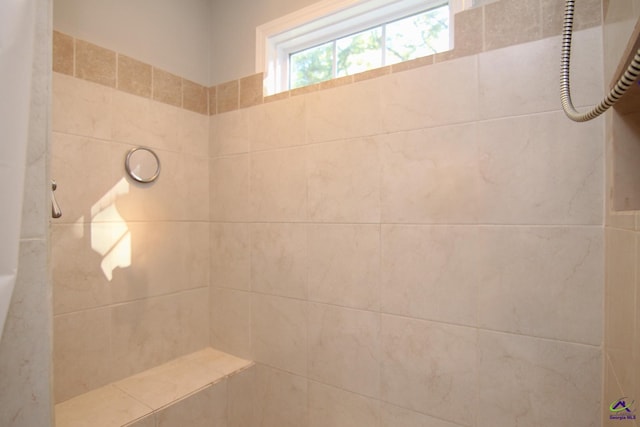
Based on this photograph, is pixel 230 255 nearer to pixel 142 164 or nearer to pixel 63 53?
pixel 142 164

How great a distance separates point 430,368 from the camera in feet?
3.92

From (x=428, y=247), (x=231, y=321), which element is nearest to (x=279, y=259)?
(x=231, y=321)

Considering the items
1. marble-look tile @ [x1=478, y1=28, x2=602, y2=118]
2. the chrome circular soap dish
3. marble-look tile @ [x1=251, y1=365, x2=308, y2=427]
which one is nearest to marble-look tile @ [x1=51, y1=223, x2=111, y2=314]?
the chrome circular soap dish

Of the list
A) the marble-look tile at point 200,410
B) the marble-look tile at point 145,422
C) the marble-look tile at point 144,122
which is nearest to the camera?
the marble-look tile at point 145,422

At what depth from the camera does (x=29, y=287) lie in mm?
597

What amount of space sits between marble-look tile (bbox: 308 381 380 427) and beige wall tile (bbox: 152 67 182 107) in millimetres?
1495

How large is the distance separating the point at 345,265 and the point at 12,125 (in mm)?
1091

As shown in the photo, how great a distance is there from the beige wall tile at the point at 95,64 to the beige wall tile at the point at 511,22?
149cm

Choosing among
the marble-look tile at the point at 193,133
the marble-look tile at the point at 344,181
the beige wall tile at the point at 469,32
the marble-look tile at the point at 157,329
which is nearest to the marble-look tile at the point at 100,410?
the marble-look tile at the point at 157,329

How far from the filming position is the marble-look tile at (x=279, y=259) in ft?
4.91

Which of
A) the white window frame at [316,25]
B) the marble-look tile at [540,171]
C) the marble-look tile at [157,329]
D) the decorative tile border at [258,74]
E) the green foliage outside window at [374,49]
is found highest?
the white window frame at [316,25]

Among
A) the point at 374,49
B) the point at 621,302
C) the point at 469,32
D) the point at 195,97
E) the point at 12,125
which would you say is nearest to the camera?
the point at 12,125

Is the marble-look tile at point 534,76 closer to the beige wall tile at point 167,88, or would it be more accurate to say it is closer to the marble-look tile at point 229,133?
the marble-look tile at point 229,133

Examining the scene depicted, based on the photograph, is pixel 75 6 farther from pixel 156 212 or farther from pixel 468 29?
pixel 468 29
